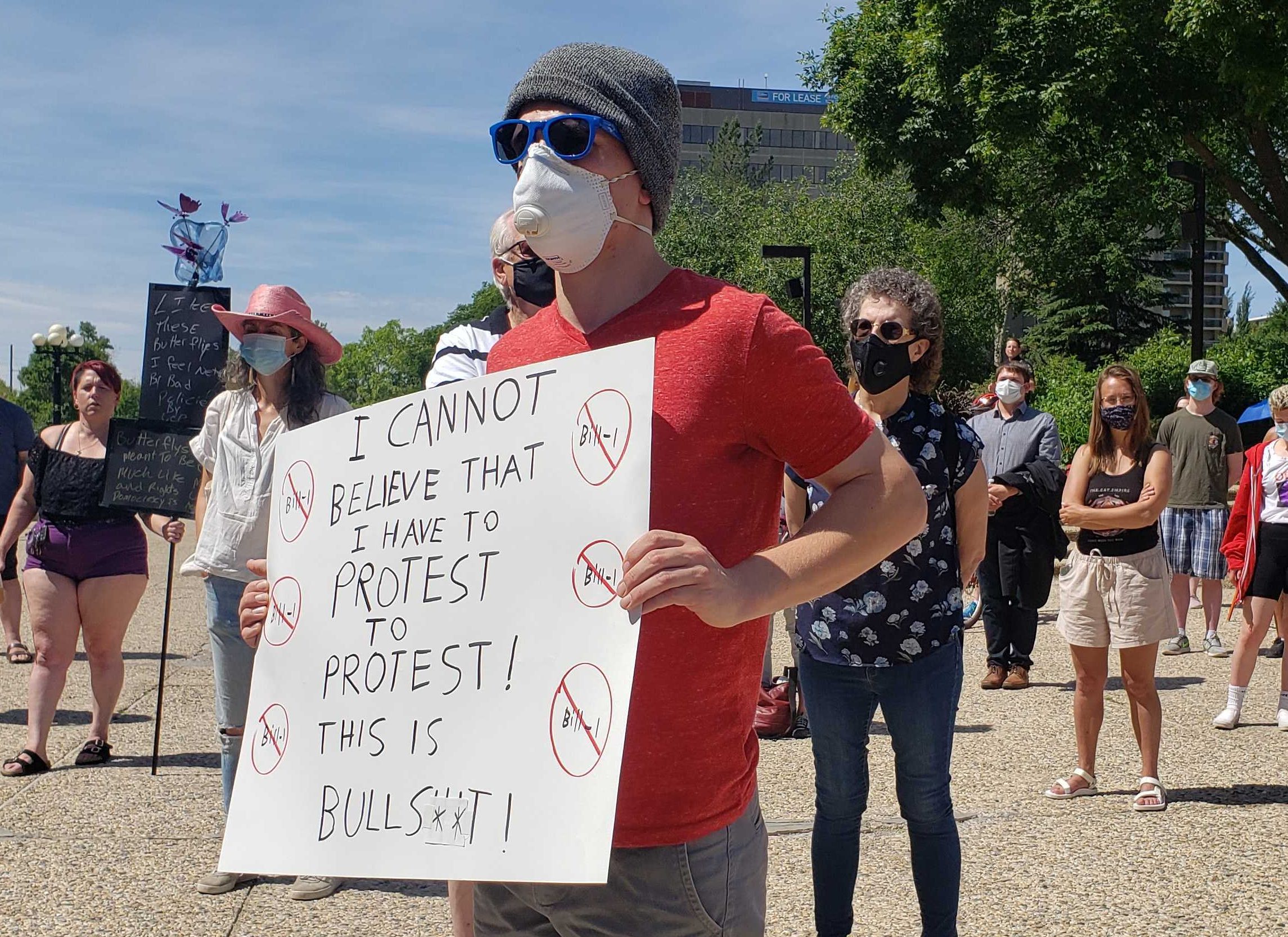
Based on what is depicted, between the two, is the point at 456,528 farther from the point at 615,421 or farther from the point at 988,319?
the point at 988,319

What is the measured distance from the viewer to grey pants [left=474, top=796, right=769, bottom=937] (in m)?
1.81

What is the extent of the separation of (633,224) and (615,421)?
1.27 ft

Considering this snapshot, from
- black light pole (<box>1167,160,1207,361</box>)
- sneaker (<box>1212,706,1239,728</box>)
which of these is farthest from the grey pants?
black light pole (<box>1167,160,1207,361</box>)

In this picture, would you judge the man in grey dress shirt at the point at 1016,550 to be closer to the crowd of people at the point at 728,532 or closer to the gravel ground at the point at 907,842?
the crowd of people at the point at 728,532

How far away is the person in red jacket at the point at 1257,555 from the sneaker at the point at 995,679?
1.39m

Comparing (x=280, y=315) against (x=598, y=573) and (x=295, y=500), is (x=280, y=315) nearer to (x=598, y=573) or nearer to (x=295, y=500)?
(x=295, y=500)

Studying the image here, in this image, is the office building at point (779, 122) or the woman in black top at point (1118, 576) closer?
the woman in black top at point (1118, 576)

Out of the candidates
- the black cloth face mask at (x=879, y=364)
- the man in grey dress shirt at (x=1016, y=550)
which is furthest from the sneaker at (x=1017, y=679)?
the black cloth face mask at (x=879, y=364)

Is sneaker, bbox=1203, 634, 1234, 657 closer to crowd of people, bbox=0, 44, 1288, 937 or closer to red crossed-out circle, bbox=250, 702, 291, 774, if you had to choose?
crowd of people, bbox=0, 44, 1288, 937

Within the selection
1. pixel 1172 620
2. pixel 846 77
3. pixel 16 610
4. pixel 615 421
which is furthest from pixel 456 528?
pixel 846 77

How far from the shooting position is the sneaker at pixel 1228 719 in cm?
665

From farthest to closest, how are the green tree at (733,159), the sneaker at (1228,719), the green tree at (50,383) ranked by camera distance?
1. the green tree at (733,159)
2. the green tree at (50,383)
3. the sneaker at (1228,719)

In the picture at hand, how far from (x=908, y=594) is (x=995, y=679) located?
491 cm

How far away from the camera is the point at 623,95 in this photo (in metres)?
Answer: 1.89
